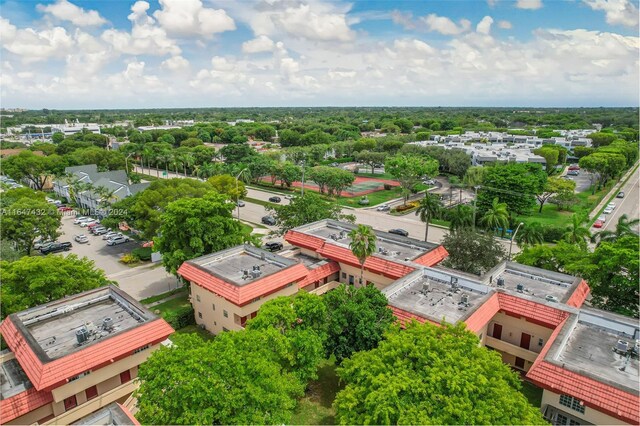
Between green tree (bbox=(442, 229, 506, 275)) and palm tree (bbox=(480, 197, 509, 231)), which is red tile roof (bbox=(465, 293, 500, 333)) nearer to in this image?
green tree (bbox=(442, 229, 506, 275))

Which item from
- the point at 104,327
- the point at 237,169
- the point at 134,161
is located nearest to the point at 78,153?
the point at 134,161

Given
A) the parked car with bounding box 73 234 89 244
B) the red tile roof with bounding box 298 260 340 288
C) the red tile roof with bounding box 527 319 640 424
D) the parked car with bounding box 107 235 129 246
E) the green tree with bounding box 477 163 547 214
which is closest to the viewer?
the red tile roof with bounding box 527 319 640 424

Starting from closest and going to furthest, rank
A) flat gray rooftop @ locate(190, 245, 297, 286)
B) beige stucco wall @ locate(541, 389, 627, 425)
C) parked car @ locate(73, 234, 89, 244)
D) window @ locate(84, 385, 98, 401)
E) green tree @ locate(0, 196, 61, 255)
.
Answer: beige stucco wall @ locate(541, 389, 627, 425), window @ locate(84, 385, 98, 401), flat gray rooftop @ locate(190, 245, 297, 286), green tree @ locate(0, 196, 61, 255), parked car @ locate(73, 234, 89, 244)

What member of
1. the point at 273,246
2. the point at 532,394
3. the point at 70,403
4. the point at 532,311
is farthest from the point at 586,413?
the point at 273,246

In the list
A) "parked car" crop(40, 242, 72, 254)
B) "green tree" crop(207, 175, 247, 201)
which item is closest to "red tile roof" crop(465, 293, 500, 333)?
"green tree" crop(207, 175, 247, 201)

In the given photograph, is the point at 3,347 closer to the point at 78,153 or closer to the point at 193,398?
the point at 193,398

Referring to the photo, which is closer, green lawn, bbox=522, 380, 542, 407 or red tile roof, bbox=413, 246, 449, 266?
green lawn, bbox=522, 380, 542, 407

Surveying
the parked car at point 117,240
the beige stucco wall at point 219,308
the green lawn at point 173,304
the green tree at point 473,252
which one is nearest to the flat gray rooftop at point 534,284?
the green tree at point 473,252
